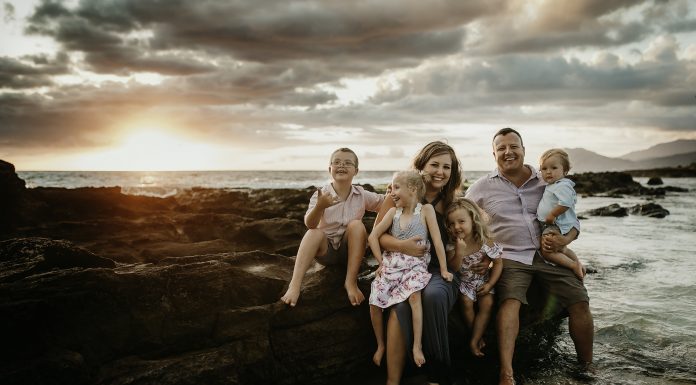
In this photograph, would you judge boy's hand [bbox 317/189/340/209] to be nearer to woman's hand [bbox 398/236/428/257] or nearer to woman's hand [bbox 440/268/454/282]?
woman's hand [bbox 398/236/428/257]

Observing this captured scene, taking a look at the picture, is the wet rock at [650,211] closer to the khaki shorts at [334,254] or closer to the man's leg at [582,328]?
the man's leg at [582,328]

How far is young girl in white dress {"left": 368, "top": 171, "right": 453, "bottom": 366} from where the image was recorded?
469 centimetres

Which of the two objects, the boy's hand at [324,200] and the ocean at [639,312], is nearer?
the boy's hand at [324,200]

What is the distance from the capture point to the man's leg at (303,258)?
4.97 meters

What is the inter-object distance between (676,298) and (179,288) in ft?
29.0

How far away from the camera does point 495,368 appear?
5363 mm

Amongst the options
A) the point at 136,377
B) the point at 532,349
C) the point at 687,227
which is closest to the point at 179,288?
the point at 136,377

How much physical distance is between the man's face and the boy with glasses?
1.72 metres

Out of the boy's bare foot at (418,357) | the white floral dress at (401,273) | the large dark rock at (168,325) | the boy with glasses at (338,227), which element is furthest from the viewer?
the boy with glasses at (338,227)

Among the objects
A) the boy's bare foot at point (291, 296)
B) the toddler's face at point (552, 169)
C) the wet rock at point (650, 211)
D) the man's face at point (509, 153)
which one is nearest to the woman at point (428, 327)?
the boy's bare foot at point (291, 296)

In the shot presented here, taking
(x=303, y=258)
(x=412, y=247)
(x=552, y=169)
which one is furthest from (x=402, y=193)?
(x=552, y=169)

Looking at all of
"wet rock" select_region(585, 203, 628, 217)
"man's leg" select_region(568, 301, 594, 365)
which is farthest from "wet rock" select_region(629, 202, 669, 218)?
"man's leg" select_region(568, 301, 594, 365)

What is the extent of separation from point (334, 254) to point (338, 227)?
36cm

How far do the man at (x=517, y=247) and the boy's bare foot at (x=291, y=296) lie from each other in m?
2.42
